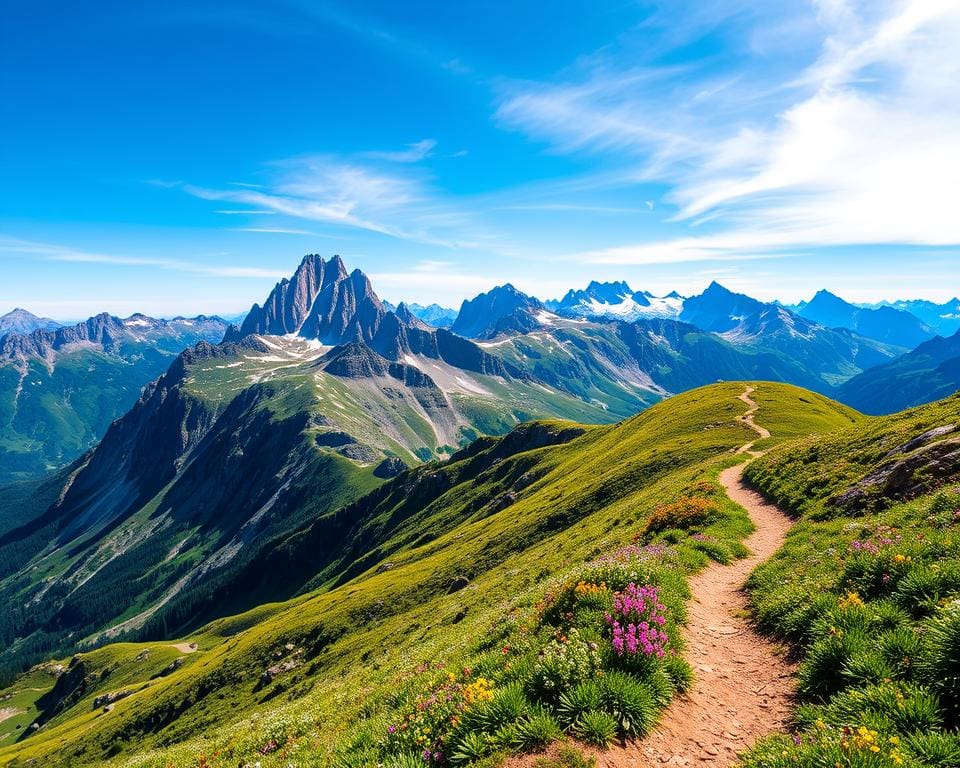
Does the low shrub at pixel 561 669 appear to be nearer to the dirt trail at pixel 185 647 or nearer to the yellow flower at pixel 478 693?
the yellow flower at pixel 478 693

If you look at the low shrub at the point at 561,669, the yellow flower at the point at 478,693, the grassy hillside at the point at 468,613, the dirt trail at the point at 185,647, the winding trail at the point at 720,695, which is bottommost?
the dirt trail at the point at 185,647

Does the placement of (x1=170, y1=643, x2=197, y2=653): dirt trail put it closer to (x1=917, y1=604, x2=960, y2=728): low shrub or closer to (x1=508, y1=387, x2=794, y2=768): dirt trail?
(x1=508, y1=387, x2=794, y2=768): dirt trail

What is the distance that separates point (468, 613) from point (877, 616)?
34.6 m

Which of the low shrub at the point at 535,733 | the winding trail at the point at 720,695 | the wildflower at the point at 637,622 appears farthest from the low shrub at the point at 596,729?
the wildflower at the point at 637,622

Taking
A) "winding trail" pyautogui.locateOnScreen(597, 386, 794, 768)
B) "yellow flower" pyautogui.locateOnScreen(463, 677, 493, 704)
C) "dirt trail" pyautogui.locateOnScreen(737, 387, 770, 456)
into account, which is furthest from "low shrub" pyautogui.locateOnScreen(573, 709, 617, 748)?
"dirt trail" pyautogui.locateOnScreen(737, 387, 770, 456)

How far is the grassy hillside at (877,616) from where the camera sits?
736 centimetres

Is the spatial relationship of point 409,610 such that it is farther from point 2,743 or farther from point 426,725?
point 2,743

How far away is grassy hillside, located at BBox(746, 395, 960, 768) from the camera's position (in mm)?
7363

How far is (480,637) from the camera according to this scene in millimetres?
18875

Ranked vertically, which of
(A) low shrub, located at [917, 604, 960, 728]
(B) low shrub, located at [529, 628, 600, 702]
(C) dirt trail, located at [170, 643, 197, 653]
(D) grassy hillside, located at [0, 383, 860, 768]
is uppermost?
(A) low shrub, located at [917, 604, 960, 728]

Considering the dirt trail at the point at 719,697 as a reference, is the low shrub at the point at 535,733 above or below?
above

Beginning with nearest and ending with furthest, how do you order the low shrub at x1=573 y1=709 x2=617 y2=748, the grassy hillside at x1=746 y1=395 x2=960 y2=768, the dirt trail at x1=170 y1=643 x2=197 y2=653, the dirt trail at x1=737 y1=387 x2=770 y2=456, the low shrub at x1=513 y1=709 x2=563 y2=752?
the grassy hillside at x1=746 y1=395 x2=960 y2=768, the low shrub at x1=513 y1=709 x2=563 y2=752, the low shrub at x1=573 y1=709 x2=617 y2=748, the dirt trail at x1=737 y1=387 x2=770 y2=456, the dirt trail at x1=170 y1=643 x2=197 y2=653

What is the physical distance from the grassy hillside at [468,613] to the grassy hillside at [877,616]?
295cm

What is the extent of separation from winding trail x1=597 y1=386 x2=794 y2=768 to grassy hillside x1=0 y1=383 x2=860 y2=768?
0.54 metres
